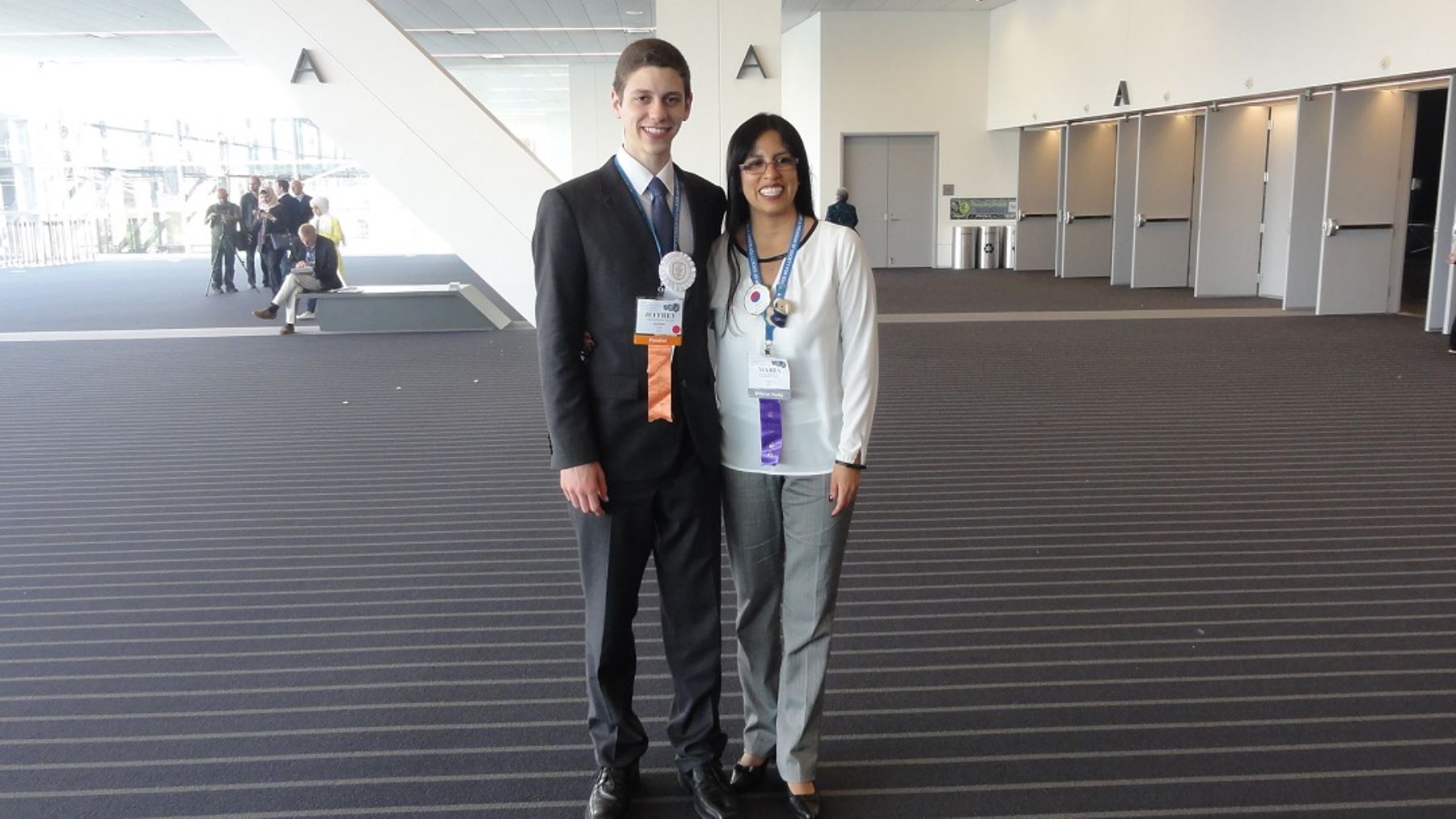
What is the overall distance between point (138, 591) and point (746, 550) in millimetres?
2666

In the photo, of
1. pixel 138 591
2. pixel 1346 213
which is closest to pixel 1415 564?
pixel 138 591

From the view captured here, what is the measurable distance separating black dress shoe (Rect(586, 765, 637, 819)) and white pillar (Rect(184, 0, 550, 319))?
29.5 ft

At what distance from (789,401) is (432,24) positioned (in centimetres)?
2075

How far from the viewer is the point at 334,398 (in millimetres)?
8172

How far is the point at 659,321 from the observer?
7.68ft

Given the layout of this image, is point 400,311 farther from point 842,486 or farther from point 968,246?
point 968,246

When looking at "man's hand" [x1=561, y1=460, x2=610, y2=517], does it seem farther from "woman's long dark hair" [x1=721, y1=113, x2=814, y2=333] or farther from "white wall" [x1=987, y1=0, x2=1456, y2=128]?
"white wall" [x1=987, y1=0, x2=1456, y2=128]

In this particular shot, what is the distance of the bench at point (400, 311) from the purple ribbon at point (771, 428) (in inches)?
395

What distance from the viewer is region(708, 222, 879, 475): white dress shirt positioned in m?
→ 2.40

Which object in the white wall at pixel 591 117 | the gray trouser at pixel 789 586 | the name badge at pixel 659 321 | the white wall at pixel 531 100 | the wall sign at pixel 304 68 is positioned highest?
the white wall at pixel 531 100

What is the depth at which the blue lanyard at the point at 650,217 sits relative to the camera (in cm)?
238

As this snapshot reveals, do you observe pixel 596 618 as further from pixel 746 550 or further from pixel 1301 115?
pixel 1301 115

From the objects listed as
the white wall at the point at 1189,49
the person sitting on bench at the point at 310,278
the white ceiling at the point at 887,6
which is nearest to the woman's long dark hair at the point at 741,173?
the white wall at the point at 1189,49

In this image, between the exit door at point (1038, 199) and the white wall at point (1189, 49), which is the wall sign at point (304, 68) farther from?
the exit door at point (1038, 199)
